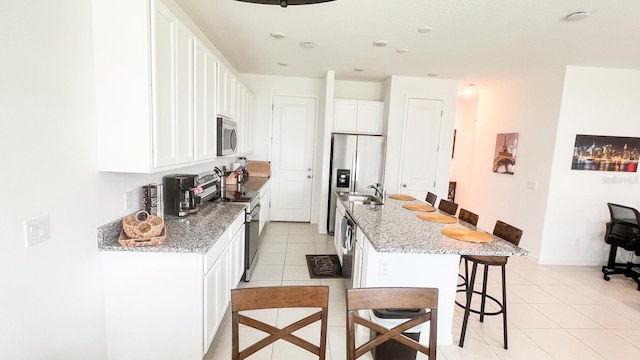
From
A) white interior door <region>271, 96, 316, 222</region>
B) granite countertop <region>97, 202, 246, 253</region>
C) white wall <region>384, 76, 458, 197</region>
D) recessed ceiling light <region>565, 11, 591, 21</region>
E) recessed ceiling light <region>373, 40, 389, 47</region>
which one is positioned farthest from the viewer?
white interior door <region>271, 96, 316, 222</region>

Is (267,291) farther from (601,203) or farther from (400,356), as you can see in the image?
(601,203)

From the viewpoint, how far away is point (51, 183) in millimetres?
1383

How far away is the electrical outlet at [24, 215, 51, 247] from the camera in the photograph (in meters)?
1.26

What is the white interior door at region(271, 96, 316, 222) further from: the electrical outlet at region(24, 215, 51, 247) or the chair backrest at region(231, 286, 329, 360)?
the chair backrest at region(231, 286, 329, 360)

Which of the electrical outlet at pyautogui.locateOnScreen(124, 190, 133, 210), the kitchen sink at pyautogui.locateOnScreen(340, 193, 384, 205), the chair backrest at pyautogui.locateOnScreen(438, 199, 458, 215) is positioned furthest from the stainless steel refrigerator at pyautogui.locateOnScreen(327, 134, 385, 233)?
the electrical outlet at pyautogui.locateOnScreen(124, 190, 133, 210)

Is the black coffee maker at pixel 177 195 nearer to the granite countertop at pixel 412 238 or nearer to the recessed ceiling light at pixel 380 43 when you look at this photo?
the granite countertop at pixel 412 238

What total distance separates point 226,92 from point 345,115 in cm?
231

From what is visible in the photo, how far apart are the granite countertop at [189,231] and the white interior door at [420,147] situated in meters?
3.20

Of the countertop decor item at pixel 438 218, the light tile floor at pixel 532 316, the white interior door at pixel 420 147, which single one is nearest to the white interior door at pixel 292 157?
the light tile floor at pixel 532 316

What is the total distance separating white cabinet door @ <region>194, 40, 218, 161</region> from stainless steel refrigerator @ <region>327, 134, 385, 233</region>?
235 cm

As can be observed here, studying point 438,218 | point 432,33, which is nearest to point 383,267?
point 438,218

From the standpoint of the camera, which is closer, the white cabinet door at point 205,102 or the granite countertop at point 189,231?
the granite countertop at point 189,231

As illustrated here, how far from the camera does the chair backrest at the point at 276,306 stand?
1152mm

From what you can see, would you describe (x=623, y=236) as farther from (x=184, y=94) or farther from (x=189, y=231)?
(x=184, y=94)
